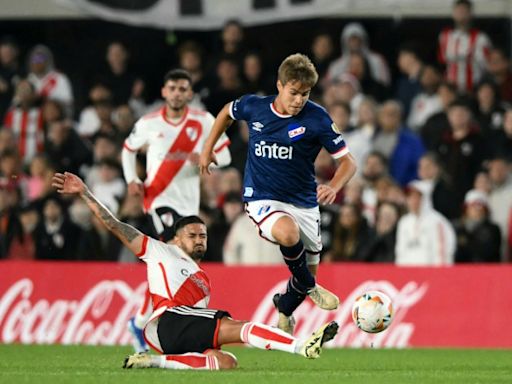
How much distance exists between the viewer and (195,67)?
20938 millimetres

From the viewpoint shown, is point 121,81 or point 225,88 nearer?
point 225,88

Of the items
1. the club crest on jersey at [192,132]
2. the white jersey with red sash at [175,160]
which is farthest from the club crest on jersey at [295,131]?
the club crest on jersey at [192,132]

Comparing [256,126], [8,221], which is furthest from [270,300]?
[256,126]

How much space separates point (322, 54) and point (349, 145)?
6.71 feet

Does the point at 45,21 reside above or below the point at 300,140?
above

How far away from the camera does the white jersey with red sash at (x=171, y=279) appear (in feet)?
40.8

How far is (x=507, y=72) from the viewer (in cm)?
2038

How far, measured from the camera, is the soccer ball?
482 inches

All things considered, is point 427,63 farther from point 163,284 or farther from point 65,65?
point 163,284

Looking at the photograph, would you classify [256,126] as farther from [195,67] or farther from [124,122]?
[195,67]

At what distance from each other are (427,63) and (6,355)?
9522 millimetres

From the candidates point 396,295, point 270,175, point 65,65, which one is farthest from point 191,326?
point 65,65

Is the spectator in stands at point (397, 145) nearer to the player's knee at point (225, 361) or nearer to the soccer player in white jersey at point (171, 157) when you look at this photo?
the soccer player in white jersey at point (171, 157)

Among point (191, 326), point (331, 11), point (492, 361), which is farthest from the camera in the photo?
point (331, 11)
